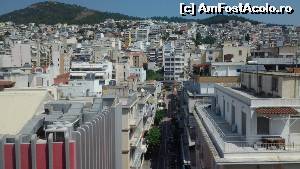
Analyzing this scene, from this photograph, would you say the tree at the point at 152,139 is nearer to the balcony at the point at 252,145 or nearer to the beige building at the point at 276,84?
the beige building at the point at 276,84

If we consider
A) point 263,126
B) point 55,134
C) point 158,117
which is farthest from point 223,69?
point 158,117

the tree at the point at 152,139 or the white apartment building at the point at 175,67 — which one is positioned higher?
the white apartment building at the point at 175,67

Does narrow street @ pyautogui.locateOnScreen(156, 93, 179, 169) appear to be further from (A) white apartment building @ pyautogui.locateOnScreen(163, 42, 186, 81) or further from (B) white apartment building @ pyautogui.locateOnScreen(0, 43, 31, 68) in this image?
(A) white apartment building @ pyautogui.locateOnScreen(163, 42, 186, 81)

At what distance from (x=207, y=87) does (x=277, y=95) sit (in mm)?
24846

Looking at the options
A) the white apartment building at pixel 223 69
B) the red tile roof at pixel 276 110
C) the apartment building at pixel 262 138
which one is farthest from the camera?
the white apartment building at pixel 223 69

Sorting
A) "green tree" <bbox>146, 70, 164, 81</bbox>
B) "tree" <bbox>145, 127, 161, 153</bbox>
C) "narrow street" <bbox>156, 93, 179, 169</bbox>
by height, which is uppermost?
"green tree" <bbox>146, 70, 164, 81</bbox>

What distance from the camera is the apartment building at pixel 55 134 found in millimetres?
16125

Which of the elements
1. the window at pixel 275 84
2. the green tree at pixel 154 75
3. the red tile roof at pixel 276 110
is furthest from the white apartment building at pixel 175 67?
the red tile roof at pixel 276 110

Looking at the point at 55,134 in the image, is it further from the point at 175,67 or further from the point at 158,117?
the point at 175,67

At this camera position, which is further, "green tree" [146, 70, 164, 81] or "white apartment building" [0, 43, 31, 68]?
"green tree" [146, 70, 164, 81]

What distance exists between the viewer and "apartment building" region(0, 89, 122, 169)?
16.1 meters

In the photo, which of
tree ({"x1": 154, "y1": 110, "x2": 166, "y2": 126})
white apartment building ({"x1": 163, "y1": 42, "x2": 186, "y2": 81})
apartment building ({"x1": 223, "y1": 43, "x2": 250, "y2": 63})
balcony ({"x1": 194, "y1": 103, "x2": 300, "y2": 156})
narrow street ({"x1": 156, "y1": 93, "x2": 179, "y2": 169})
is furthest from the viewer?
white apartment building ({"x1": 163, "y1": 42, "x2": 186, "y2": 81})

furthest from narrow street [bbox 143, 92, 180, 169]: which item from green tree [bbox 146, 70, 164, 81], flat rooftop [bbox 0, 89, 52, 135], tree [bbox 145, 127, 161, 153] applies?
green tree [bbox 146, 70, 164, 81]

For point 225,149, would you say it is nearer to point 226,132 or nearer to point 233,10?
point 226,132
